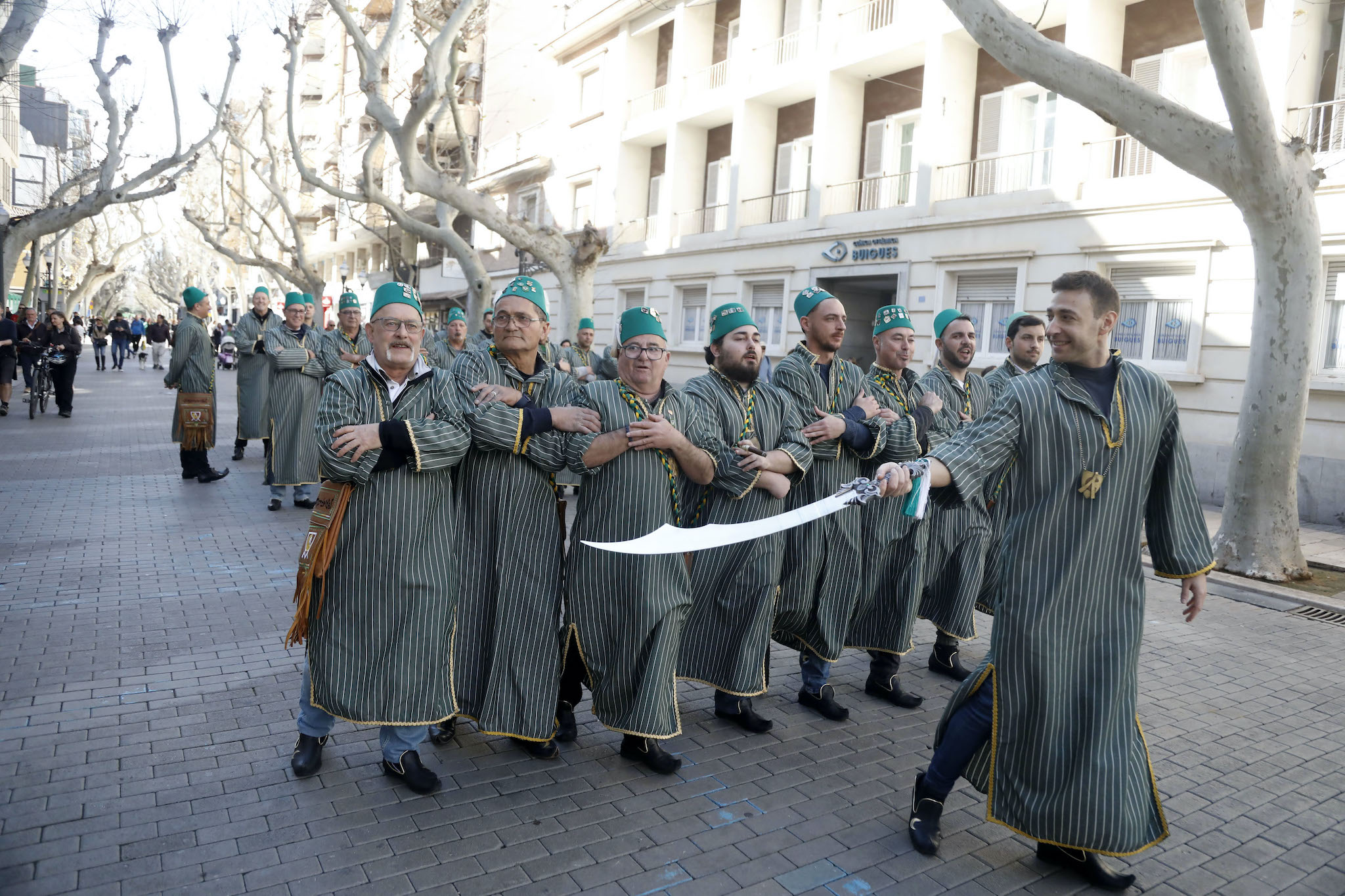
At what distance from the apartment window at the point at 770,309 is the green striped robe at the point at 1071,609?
56.7 ft

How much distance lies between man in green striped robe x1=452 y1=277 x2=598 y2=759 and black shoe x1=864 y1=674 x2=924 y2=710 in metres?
1.93

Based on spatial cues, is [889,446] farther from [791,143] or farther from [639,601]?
[791,143]

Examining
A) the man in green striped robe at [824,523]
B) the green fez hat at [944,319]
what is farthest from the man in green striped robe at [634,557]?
the green fez hat at [944,319]

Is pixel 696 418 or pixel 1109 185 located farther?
pixel 1109 185

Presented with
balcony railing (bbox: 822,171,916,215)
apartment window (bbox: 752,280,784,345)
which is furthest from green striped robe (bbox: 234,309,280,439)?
balcony railing (bbox: 822,171,916,215)

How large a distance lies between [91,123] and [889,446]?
104ft

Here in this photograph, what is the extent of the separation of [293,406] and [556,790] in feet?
23.7

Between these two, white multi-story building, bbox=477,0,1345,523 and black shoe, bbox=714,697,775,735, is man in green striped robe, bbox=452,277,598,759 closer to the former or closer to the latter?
black shoe, bbox=714,697,775,735

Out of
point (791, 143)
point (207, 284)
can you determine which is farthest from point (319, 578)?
point (207, 284)

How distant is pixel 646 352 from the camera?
4.18 m

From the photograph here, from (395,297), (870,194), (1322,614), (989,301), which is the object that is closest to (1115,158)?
(989,301)

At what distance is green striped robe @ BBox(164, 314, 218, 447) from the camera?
36.0ft

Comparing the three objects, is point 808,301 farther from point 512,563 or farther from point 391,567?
point 391,567

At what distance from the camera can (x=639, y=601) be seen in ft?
13.2
